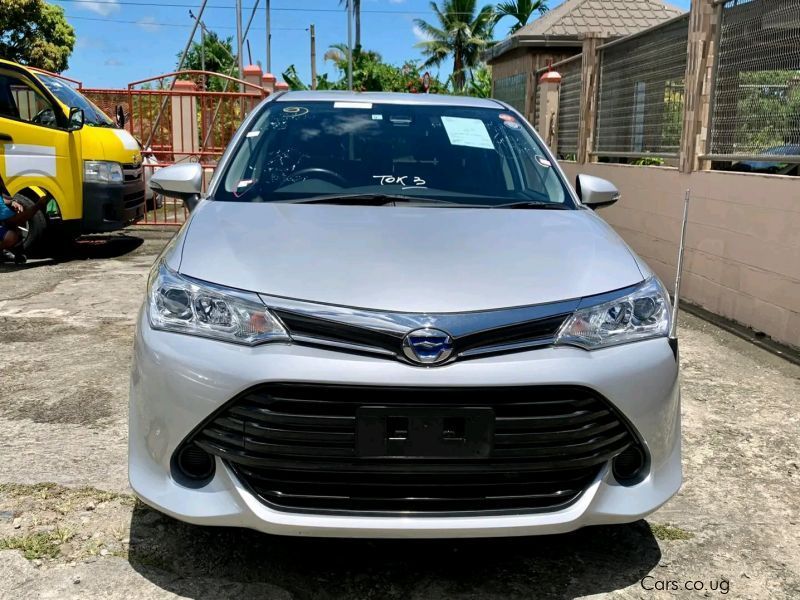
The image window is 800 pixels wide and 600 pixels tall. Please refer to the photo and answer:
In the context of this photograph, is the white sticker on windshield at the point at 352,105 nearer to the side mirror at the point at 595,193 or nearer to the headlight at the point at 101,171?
the side mirror at the point at 595,193

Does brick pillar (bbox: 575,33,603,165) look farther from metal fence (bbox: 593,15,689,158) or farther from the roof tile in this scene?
the roof tile

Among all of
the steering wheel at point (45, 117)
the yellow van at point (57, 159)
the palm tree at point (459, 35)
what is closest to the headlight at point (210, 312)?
the yellow van at point (57, 159)

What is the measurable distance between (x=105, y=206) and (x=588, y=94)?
6.02m

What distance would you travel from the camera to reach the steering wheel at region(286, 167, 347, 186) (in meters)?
3.36

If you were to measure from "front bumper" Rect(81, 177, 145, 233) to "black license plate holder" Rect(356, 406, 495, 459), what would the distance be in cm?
729

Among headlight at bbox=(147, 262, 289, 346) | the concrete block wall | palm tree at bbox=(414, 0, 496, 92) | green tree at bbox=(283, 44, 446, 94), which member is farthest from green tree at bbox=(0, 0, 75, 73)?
headlight at bbox=(147, 262, 289, 346)

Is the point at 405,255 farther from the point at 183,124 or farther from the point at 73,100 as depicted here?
the point at 183,124

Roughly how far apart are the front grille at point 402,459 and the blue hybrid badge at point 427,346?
9 centimetres

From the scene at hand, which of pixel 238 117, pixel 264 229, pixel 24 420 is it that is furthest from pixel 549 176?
pixel 238 117

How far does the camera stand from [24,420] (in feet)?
12.7

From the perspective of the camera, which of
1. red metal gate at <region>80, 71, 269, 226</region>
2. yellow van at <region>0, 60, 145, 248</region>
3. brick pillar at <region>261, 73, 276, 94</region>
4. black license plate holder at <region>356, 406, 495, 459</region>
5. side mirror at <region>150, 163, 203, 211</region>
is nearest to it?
black license plate holder at <region>356, 406, 495, 459</region>

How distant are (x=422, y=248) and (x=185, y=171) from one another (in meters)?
1.43

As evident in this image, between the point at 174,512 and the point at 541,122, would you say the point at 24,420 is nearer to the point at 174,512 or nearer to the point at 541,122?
the point at 174,512

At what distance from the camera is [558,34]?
1412 centimetres
